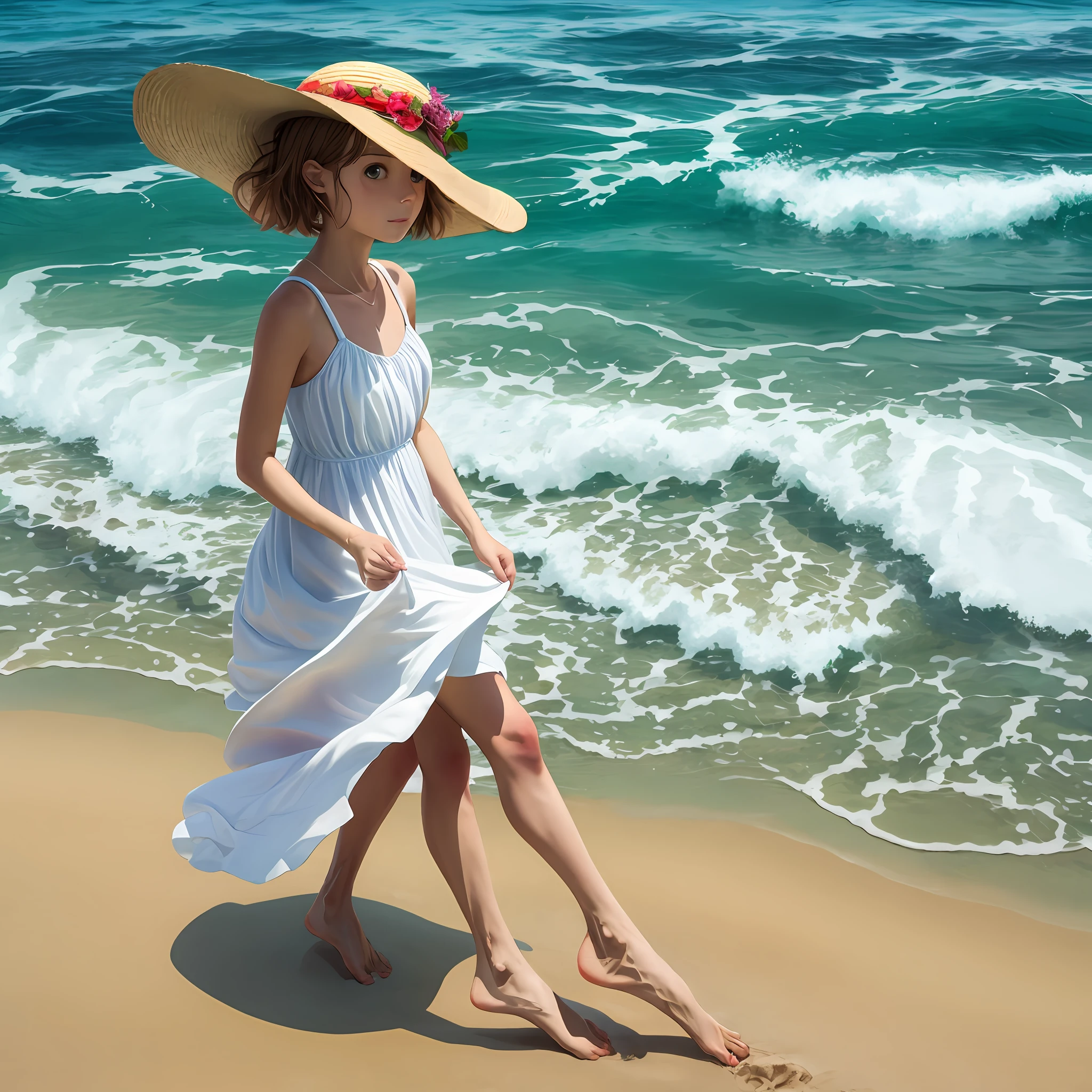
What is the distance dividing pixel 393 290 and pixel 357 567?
720 mm

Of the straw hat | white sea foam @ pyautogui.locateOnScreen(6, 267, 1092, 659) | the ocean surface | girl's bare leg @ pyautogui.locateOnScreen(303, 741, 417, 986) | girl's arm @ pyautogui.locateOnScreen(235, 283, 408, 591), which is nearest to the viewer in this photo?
the straw hat

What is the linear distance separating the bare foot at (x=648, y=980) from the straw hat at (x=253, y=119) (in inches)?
67.1

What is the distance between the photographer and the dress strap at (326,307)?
2.41 meters

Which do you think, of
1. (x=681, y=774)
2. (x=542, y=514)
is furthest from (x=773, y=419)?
(x=681, y=774)

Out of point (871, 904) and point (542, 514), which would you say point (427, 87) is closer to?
point (871, 904)

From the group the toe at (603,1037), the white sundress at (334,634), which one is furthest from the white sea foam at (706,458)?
the white sundress at (334,634)

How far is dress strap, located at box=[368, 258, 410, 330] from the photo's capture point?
8.73 ft

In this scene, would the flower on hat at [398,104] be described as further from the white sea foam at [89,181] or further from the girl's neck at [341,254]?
the white sea foam at [89,181]

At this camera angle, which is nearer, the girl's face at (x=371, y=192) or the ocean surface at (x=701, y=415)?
the girl's face at (x=371, y=192)

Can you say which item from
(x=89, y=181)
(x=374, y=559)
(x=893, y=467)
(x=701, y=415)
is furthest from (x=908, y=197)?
(x=374, y=559)

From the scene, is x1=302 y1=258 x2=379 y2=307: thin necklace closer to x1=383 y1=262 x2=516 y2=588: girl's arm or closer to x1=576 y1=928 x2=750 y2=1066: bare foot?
x1=383 y1=262 x2=516 y2=588: girl's arm

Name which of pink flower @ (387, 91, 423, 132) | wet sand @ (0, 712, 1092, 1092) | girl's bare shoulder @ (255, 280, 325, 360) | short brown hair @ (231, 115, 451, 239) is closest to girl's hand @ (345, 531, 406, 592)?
girl's bare shoulder @ (255, 280, 325, 360)

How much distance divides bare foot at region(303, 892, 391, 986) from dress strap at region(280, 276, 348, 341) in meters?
1.55

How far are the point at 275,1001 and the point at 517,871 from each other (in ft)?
3.19
